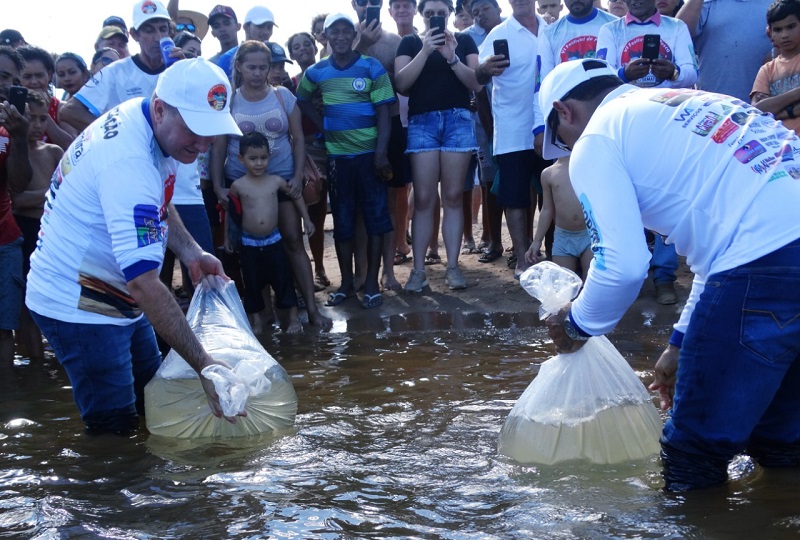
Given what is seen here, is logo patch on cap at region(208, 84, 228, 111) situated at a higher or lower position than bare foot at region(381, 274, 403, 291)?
higher

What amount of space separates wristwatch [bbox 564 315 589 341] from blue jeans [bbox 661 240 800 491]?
1.43 feet

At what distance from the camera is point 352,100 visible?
24.3ft

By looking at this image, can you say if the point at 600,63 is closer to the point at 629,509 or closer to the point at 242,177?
the point at 629,509

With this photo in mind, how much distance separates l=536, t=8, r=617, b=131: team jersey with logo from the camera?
711 centimetres

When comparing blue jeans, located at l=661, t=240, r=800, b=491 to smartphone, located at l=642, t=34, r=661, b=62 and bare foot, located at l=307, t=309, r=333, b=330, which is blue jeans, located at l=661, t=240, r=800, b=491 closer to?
smartphone, located at l=642, t=34, r=661, b=62

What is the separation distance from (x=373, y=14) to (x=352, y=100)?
861 mm

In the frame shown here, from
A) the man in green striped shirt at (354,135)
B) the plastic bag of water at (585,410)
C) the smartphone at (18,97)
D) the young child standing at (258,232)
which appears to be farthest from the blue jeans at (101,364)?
the man in green striped shirt at (354,135)

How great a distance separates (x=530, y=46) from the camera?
750 centimetres

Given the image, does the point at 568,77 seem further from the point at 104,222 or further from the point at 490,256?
the point at 490,256

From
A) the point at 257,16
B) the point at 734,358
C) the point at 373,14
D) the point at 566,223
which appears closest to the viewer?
the point at 734,358

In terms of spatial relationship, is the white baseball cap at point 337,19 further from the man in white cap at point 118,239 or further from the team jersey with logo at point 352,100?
the man in white cap at point 118,239

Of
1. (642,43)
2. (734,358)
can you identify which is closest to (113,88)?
(642,43)

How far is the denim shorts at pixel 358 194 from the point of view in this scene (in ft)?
24.5

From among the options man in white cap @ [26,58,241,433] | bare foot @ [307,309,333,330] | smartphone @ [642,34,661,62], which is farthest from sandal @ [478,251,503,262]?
man in white cap @ [26,58,241,433]
